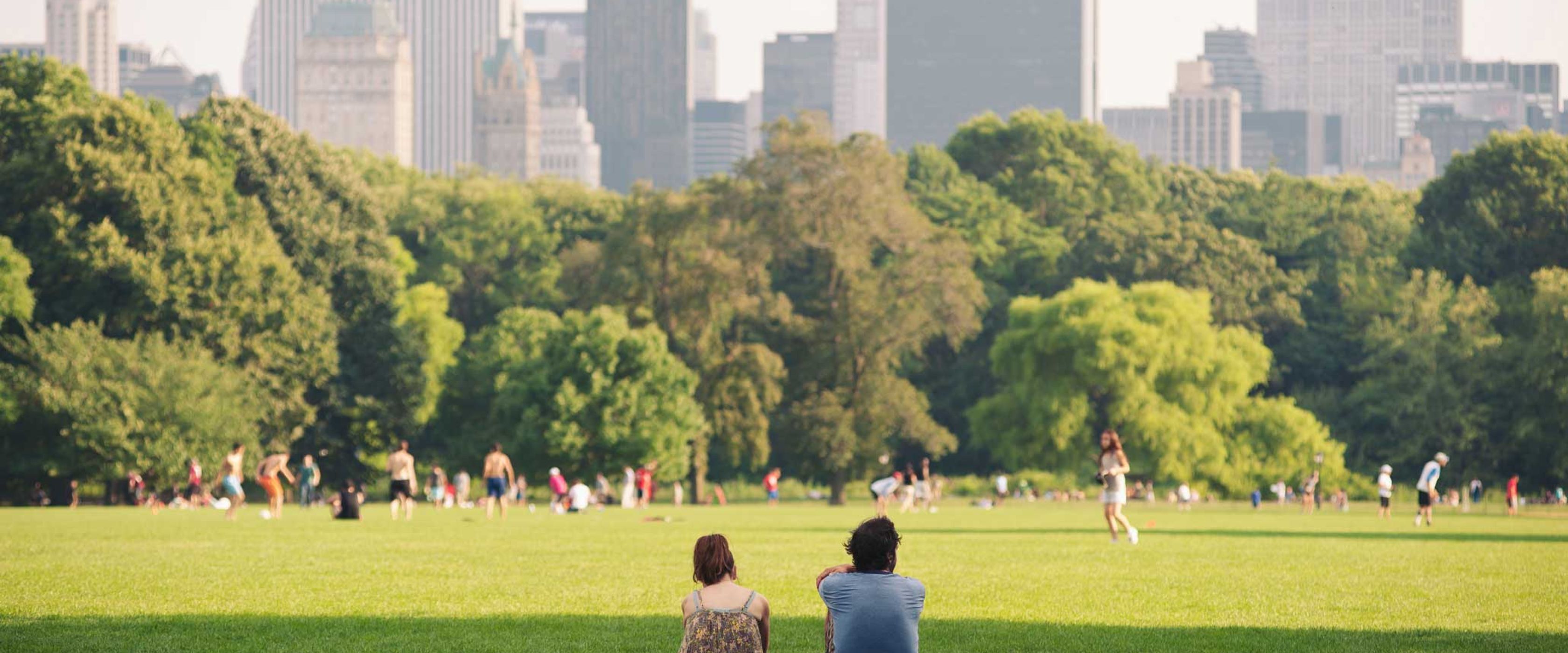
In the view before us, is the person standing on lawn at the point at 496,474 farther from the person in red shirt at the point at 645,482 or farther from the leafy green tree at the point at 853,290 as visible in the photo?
the leafy green tree at the point at 853,290

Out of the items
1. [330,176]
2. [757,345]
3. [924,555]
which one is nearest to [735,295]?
[757,345]

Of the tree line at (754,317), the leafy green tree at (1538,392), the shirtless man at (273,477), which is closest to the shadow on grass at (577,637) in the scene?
the shirtless man at (273,477)

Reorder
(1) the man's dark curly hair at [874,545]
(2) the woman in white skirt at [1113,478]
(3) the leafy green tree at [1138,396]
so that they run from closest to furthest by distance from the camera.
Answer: (1) the man's dark curly hair at [874,545]
(2) the woman in white skirt at [1113,478]
(3) the leafy green tree at [1138,396]

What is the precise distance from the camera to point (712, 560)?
1139 cm

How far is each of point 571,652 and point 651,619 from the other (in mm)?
2309

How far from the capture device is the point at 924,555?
27734mm

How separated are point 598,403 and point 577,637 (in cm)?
5410

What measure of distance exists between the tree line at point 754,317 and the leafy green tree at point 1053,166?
477 millimetres

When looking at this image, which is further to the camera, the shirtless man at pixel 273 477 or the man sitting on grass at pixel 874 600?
the shirtless man at pixel 273 477

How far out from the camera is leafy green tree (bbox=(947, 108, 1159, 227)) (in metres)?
93.8

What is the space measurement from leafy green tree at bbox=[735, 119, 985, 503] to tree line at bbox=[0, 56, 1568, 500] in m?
0.13

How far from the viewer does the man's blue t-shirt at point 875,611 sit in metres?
11.4

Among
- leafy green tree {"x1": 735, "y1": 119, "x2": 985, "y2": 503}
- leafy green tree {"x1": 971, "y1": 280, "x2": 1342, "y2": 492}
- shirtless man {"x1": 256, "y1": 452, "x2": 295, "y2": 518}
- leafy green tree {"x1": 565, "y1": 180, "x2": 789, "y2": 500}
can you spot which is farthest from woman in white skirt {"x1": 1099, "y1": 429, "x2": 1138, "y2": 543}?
leafy green tree {"x1": 971, "y1": 280, "x2": 1342, "y2": 492}

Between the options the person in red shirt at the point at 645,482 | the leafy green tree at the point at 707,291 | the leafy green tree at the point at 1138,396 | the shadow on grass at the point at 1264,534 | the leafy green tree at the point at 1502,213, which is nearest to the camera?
the shadow on grass at the point at 1264,534
